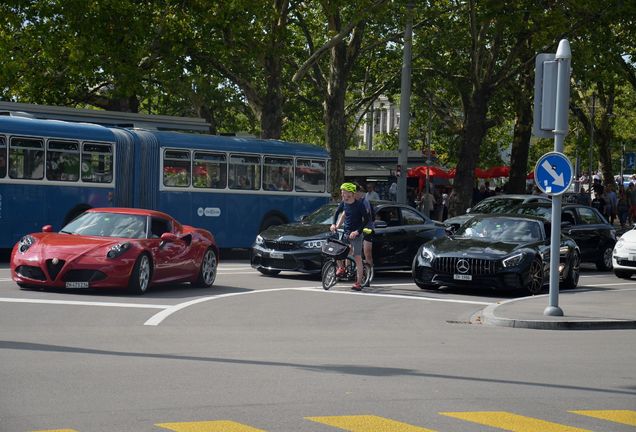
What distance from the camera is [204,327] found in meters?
13.7

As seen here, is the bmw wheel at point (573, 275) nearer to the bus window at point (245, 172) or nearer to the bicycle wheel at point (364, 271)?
the bicycle wheel at point (364, 271)

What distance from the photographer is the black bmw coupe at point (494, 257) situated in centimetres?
1939

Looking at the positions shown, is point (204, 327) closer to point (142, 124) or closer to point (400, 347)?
point (400, 347)

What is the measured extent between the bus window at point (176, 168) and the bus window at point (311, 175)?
393cm

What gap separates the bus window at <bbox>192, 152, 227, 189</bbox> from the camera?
94.2 ft

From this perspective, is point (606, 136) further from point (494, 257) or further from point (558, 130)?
point (558, 130)

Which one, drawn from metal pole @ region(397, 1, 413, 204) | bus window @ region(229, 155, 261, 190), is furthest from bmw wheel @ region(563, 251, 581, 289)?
metal pole @ region(397, 1, 413, 204)

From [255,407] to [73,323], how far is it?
568cm

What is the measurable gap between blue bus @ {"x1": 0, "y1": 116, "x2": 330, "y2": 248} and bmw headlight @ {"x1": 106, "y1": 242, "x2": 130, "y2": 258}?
828 centimetres

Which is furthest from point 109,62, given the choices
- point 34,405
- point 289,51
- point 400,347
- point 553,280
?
point 34,405

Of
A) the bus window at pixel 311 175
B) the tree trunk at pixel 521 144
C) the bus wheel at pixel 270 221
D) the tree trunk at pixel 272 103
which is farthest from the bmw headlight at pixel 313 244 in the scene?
the tree trunk at pixel 521 144

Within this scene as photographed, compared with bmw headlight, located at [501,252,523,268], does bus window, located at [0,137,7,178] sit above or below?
above

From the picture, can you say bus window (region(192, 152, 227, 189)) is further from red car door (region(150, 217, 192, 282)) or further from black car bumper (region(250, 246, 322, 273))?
red car door (region(150, 217, 192, 282))

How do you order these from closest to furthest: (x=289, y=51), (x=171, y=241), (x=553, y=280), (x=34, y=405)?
(x=34, y=405), (x=553, y=280), (x=171, y=241), (x=289, y=51)
